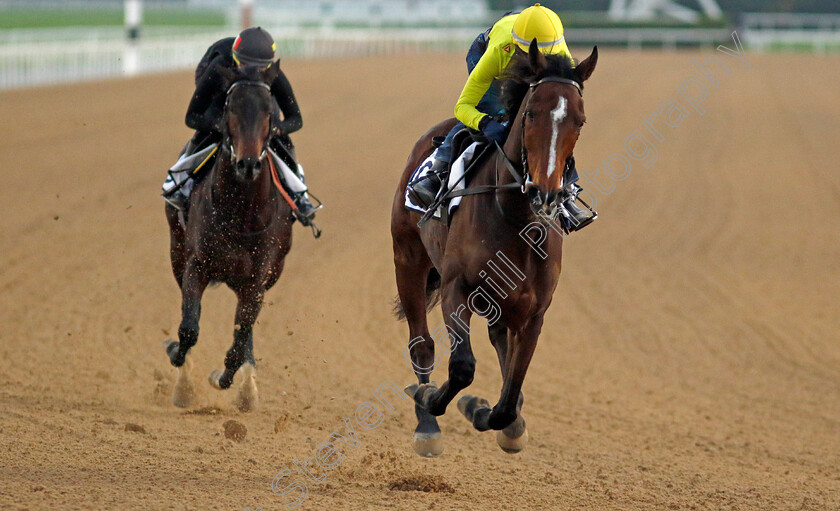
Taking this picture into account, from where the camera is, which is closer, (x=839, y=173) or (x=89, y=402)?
(x=89, y=402)

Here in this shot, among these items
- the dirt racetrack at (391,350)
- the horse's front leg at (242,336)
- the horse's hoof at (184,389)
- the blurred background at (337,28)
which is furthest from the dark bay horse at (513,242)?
the blurred background at (337,28)

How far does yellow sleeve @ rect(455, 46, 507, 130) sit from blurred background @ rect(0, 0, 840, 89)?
19582mm

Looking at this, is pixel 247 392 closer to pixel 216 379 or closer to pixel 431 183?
pixel 216 379

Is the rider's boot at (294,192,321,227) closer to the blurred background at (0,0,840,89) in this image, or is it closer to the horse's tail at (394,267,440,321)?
the horse's tail at (394,267,440,321)

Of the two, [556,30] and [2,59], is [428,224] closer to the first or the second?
[556,30]

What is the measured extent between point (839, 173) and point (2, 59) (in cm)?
1737

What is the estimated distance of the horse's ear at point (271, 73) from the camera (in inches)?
244

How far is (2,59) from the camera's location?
875 inches

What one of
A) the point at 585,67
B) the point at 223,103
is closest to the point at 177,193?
the point at 223,103

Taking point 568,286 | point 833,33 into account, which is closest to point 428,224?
point 568,286

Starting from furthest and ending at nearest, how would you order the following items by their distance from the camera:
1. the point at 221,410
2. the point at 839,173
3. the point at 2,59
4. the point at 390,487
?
the point at 2,59 → the point at 839,173 → the point at 221,410 → the point at 390,487

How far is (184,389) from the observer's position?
22.3 feet

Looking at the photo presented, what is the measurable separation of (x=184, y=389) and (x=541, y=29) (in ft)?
11.4

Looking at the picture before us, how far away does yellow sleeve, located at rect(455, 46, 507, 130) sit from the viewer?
530cm
